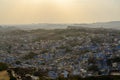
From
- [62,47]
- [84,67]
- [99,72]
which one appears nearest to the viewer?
[99,72]

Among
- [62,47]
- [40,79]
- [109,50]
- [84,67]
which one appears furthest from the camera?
[62,47]

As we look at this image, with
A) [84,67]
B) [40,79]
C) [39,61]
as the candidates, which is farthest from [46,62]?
[40,79]

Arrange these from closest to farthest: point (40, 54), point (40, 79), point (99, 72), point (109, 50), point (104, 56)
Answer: point (40, 79) < point (99, 72) < point (104, 56) < point (109, 50) < point (40, 54)

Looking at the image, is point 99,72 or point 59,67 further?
point 59,67

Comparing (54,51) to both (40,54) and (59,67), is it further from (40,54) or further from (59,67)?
(59,67)

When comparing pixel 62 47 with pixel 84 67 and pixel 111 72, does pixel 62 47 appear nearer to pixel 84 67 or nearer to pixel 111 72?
pixel 84 67

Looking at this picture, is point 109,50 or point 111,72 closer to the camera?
point 111,72

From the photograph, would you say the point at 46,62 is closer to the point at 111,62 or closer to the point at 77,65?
the point at 77,65

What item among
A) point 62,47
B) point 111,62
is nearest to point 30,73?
point 111,62

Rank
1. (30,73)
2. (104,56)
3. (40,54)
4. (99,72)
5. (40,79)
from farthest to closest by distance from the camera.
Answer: (40,54), (104,56), (99,72), (30,73), (40,79)
